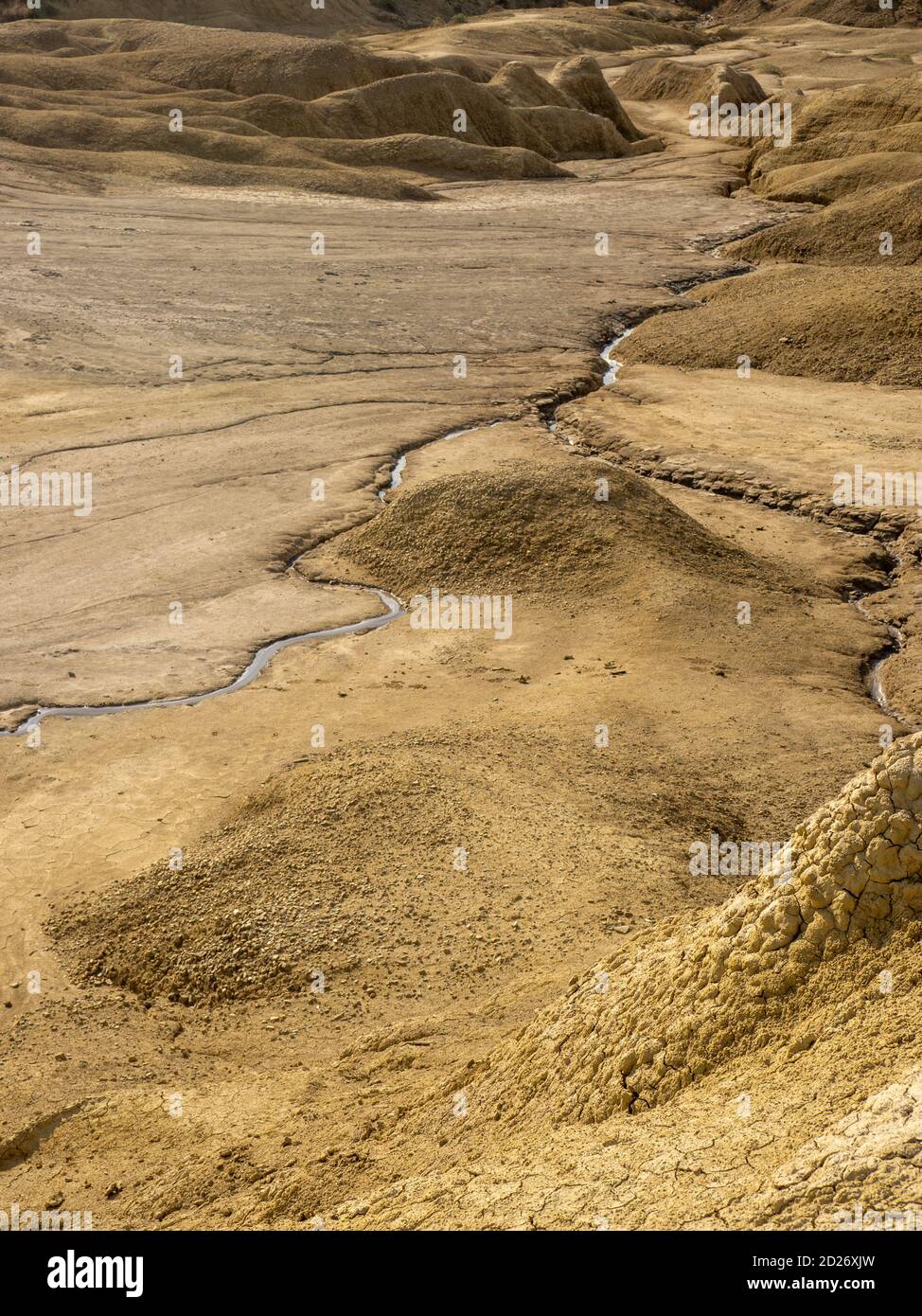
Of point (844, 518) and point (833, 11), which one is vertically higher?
point (833, 11)

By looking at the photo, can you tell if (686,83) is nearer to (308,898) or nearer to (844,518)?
(844,518)

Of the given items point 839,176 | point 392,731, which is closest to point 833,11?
point 839,176

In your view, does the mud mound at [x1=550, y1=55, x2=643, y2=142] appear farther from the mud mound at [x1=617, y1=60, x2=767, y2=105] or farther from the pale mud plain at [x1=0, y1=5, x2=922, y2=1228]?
the pale mud plain at [x1=0, y1=5, x2=922, y2=1228]

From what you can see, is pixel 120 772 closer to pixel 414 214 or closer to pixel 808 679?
pixel 808 679

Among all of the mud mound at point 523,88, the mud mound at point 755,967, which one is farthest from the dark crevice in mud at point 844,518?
the mud mound at point 523,88

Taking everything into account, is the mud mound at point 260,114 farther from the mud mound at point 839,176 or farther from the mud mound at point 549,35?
the mud mound at point 839,176
